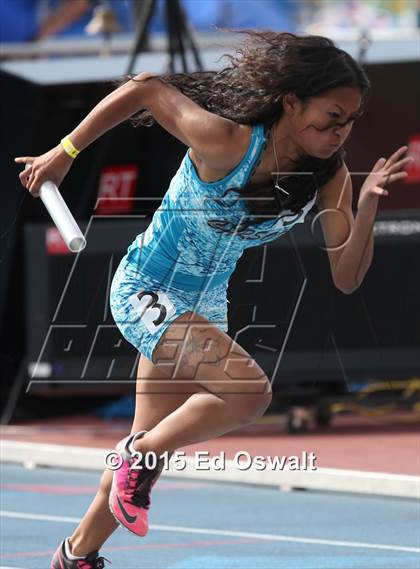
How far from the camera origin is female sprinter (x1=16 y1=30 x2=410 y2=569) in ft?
15.6

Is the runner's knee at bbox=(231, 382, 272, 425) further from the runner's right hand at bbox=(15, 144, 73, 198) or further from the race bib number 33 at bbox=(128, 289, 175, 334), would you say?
the runner's right hand at bbox=(15, 144, 73, 198)

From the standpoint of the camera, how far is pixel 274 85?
4762mm

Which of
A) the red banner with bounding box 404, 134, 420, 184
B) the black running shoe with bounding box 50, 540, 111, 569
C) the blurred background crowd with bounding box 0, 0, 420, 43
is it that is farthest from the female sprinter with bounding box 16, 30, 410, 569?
the red banner with bounding box 404, 134, 420, 184

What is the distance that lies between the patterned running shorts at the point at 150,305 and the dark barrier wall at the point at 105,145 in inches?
327

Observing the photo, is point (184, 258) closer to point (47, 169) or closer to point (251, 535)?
point (47, 169)

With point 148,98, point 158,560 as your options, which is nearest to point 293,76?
point 148,98

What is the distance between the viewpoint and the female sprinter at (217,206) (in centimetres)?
474

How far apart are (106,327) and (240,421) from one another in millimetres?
3331

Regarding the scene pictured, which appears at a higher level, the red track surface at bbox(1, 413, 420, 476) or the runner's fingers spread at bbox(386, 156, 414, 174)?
the red track surface at bbox(1, 413, 420, 476)

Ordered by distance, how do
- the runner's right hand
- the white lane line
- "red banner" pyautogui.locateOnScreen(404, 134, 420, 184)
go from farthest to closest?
"red banner" pyautogui.locateOnScreen(404, 134, 420, 184), the white lane line, the runner's right hand

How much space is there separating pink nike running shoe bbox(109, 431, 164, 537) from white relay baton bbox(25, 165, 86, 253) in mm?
831

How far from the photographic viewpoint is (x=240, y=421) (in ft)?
16.0

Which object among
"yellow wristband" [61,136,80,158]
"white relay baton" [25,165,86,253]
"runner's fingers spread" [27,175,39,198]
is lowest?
"white relay baton" [25,165,86,253]

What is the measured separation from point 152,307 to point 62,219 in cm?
52
